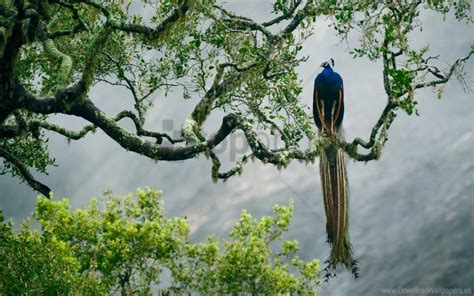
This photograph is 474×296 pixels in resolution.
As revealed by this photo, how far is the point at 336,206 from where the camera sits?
1198 centimetres

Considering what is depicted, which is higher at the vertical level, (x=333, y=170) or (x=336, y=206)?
(x=333, y=170)

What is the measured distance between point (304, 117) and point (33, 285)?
276 inches

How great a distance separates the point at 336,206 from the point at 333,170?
0.77m

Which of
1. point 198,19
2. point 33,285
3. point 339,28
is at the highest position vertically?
point 198,19

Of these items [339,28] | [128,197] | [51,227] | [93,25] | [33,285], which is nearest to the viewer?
[33,285]

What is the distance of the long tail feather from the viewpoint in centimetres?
1069

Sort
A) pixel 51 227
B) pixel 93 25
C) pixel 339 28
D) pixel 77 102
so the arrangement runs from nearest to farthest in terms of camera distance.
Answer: pixel 77 102 < pixel 339 28 < pixel 93 25 < pixel 51 227

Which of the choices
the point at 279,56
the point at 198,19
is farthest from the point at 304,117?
the point at 198,19

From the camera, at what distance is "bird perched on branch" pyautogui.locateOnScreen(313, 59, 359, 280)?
10781 mm

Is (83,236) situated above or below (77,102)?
above

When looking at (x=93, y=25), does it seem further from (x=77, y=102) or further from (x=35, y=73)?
(x=77, y=102)

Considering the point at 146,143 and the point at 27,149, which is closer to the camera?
the point at 146,143

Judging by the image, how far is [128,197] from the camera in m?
17.2

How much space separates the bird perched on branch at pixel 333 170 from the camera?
1078 centimetres
